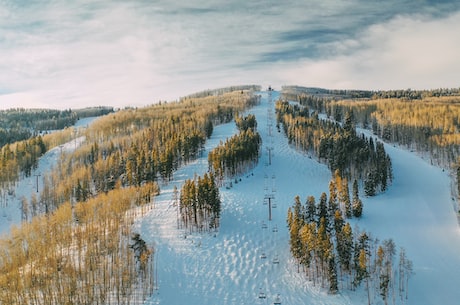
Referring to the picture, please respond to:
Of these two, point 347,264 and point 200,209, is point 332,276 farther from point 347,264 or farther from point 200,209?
point 200,209

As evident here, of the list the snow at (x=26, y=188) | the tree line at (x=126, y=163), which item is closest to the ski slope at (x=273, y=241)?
the tree line at (x=126, y=163)

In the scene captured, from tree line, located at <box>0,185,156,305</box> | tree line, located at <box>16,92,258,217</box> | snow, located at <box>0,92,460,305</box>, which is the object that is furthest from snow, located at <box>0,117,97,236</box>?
tree line, located at <box>0,185,156,305</box>

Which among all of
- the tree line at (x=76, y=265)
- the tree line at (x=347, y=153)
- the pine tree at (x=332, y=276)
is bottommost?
the pine tree at (x=332, y=276)

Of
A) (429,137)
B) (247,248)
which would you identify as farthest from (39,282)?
(429,137)

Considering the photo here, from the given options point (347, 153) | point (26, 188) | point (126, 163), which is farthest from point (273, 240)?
point (26, 188)

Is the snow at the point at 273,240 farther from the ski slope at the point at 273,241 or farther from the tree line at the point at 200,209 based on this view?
the tree line at the point at 200,209
